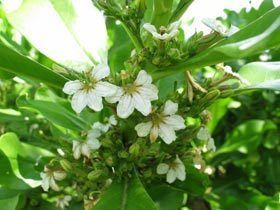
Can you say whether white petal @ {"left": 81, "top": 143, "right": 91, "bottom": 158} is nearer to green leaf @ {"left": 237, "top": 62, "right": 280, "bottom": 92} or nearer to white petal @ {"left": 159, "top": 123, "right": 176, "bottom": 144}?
white petal @ {"left": 159, "top": 123, "right": 176, "bottom": 144}

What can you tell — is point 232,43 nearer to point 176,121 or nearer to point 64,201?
point 176,121

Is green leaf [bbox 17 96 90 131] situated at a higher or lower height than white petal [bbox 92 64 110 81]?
lower

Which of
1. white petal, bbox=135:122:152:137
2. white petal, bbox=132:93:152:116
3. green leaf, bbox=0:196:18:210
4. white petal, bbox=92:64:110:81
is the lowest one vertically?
green leaf, bbox=0:196:18:210

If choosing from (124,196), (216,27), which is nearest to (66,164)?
(124,196)

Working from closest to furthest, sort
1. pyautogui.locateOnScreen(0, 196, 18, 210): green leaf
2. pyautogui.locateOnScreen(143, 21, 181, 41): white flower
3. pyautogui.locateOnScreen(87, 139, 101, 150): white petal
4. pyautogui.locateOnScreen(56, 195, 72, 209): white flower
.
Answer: pyautogui.locateOnScreen(143, 21, 181, 41): white flower < pyautogui.locateOnScreen(87, 139, 101, 150): white petal < pyautogui.locateOnScreen(0, 196, 18, 210): green leaf < pyautogui.locateOnScreen(56, 195, 72, 209): white flower

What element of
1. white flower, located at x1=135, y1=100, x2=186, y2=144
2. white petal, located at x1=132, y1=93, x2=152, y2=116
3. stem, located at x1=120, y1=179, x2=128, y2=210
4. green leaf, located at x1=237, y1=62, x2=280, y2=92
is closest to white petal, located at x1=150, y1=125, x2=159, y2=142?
white flower, located at x1=135, y1=100, x2=186, y2=144

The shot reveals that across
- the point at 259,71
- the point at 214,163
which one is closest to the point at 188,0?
the point at 259,71

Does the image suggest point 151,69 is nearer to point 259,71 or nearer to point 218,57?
point 218,57

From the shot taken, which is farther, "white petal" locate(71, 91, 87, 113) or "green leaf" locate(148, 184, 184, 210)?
"green leaf" locate(148, 184, 184, 210)
